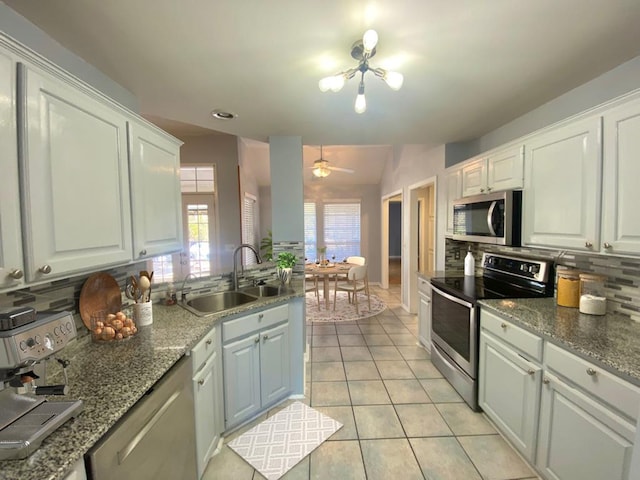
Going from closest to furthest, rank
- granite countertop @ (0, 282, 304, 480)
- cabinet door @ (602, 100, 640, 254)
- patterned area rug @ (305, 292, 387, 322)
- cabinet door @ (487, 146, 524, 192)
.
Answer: granite countertop @ (0, 282, 304, 480) < cabinet door @ (602, 100, 640, 254) < cabinet door @ (487, 146, 524, 192) < patterned area rug @ (305, 292, 387, 322)

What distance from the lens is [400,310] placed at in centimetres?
466

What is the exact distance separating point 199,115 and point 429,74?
1841mm

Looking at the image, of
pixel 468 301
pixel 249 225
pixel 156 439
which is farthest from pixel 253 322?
pixel 249 225

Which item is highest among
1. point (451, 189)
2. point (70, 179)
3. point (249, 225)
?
point (451, 189)

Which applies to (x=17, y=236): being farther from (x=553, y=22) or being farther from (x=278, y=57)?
(x=553, y=22)

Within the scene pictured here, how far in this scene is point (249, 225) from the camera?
5.64 meters

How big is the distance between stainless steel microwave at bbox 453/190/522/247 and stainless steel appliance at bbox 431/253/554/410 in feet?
1.19

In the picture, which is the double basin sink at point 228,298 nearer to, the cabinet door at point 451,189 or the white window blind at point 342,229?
the cabinet door at point 451,189

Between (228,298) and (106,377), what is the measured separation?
1.25m

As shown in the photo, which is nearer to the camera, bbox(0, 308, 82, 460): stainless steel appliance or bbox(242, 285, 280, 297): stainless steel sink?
bbox(0, 308, 82, 460): stainless steel appliance

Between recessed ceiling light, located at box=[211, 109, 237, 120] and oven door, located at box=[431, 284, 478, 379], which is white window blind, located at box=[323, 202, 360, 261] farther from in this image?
recessed ceiling light, located at box=[211, 109, 237, 120]

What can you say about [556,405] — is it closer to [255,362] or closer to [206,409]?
[255,362]

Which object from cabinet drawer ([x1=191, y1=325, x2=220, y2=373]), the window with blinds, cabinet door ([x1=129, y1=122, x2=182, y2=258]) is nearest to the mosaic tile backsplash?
cabinet drawer ([x1=191, y1=325, x2=220, y2=373])

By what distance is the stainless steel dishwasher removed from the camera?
87cm
